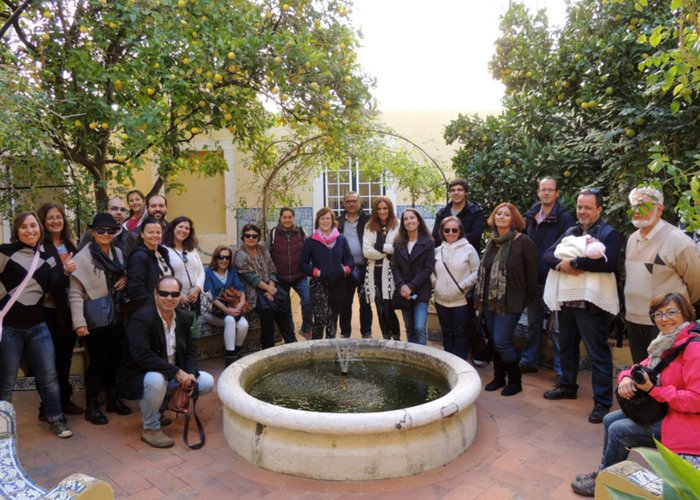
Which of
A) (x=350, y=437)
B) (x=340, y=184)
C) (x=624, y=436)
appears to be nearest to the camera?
(x=624, y=436)

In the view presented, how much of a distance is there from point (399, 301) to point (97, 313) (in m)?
2.88

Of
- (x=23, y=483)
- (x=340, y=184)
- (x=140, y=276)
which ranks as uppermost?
(x=340, y=184)

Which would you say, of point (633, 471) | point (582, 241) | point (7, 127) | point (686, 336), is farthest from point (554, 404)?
point (7, 127)

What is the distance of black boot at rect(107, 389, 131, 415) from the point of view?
451 centimetres

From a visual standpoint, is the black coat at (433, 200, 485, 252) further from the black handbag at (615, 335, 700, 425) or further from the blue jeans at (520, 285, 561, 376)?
the black handbag at (615, 335, 700, 425)

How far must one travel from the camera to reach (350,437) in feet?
11.1

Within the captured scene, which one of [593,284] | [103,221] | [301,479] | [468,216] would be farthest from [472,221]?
[103,221]

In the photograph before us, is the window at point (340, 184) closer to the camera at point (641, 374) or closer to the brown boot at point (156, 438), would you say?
the brown boot at point (156, 438)

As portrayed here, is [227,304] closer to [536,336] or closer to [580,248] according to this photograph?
[536,336]

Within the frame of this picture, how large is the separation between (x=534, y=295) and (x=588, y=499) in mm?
2040

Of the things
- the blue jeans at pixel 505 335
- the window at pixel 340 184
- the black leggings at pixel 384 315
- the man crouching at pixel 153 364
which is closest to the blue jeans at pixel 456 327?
the blue jeans at pixel 505 335

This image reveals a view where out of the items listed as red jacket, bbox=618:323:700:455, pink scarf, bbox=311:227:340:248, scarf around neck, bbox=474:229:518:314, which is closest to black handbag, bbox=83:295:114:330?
pink scarf, bbox=311:227:340:248

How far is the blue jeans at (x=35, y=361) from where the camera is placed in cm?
390

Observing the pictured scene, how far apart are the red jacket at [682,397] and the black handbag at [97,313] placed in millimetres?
3915
